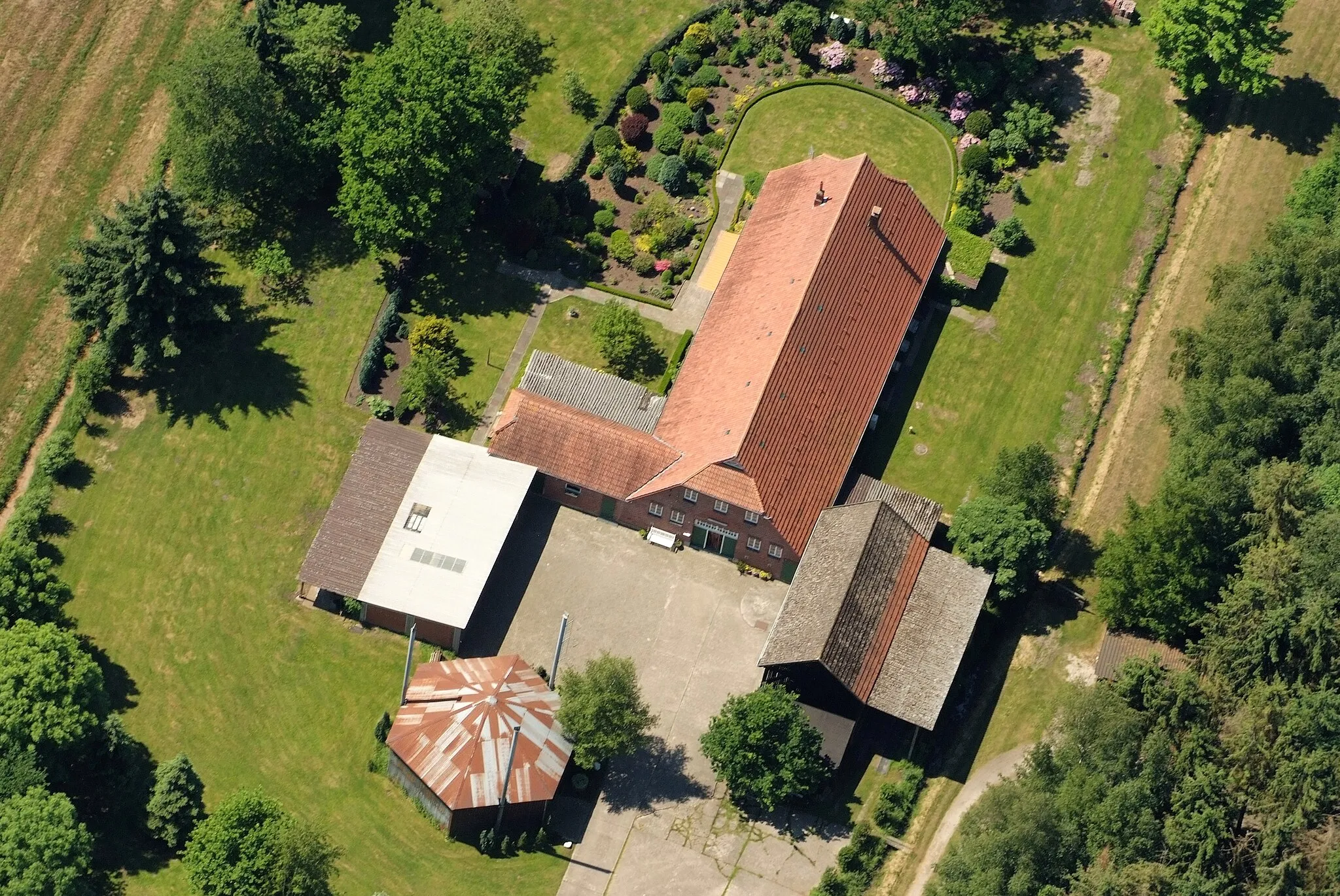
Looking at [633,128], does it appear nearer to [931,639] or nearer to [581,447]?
[581,447]

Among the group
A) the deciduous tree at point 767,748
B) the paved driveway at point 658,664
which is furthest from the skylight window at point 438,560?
the deciduous tree at point 767,748

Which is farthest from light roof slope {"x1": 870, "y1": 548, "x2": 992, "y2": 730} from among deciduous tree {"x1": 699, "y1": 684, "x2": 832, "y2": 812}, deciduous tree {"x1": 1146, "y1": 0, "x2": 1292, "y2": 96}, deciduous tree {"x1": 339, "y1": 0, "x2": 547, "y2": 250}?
deciduous tree {"x1": 1146, "y1": 0, "x2": 1292, "y2": 96}

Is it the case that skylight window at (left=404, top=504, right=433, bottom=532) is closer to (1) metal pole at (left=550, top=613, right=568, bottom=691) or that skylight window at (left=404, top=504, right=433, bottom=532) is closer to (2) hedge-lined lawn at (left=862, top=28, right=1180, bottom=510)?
(1) metal pole at (left=550, top=613, right=568, bottom=691)

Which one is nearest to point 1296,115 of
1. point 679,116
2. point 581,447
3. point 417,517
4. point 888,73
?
point 888,73

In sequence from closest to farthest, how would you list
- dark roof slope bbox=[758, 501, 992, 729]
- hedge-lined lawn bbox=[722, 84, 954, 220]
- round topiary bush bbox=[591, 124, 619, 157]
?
dark roof slope bbox=[758, 501, 992, 729] → hedge-lined lawn bbox=[722, 84, 954, 220] → round topiary bush bbox=[591, 124, 619, 157]

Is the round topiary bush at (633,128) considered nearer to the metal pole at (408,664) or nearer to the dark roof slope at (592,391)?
the dark roof slope at (592,391)

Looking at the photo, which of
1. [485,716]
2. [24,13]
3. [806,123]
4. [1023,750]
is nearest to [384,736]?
[485,716]
